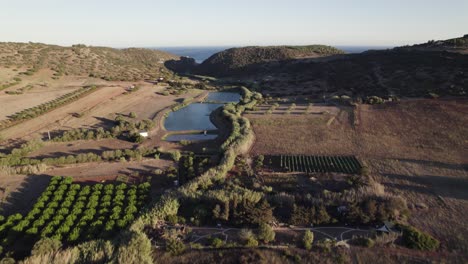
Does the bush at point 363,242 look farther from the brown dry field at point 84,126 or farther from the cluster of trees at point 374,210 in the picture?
the brown dry field at point 84,126

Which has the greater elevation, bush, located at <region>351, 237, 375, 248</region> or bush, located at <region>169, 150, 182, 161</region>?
bush, located at <region>169, 150, 182, 161</region>

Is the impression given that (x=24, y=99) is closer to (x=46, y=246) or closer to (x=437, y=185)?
(x=46, y=246)

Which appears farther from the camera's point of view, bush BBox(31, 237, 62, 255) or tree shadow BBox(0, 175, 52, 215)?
tree shadow BBox(0, 175, 52, 215)

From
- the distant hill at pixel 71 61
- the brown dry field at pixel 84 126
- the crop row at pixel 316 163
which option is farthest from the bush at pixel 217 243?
the distant hill at pixel 71 61

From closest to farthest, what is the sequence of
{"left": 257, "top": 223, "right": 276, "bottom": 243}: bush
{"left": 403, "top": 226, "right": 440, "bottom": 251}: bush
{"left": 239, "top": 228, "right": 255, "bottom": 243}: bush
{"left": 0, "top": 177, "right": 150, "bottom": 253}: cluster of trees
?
{"left": 403, "top": 226, "right": 440, "bottom": 251}: bush, {"left": 239, "top": 228, "right": 255, "bottom": 243}: bush, {"left": 257, "top": 223, "right": 276, "bottom": 243}: bush, {"left": 0, "top": 177, "right": 150, "bottom": 253}: cluster of trees

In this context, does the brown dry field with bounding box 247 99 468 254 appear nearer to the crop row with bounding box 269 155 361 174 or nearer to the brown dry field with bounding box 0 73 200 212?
the crop row with bounding box 269 155 361 174

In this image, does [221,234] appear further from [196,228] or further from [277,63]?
[277,63]

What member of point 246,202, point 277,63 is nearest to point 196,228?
point 246,202

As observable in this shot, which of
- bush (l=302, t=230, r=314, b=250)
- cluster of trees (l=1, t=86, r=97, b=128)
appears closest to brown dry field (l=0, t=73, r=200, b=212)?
cluster of trees (l=1, t=86, r=97, b=128)
